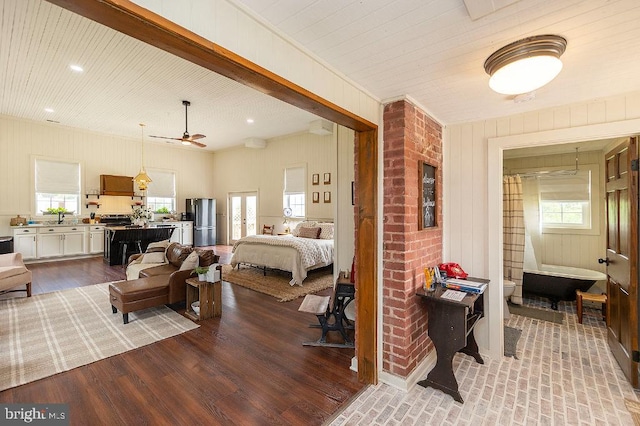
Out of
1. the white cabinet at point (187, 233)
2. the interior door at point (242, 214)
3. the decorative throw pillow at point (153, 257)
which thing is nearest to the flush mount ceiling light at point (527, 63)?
the decorative throw pillow at point (153, 257)

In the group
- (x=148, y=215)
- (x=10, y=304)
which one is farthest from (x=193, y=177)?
(x=10, y=304)

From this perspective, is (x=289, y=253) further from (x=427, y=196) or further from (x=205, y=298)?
(x=427, y=196)

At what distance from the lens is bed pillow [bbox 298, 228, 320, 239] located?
20.9 ft

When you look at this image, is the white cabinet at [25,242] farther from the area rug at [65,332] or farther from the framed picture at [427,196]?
the framed picture at [427,196]

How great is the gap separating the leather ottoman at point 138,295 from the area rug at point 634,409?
4.56m

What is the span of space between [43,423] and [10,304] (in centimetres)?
327

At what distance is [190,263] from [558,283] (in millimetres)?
5214

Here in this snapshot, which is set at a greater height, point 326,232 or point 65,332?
point 326,232

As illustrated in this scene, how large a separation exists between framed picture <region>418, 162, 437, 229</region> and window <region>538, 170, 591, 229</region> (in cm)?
346

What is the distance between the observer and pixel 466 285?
2473mm

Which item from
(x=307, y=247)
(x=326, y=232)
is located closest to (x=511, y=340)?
(x=307, y=247)

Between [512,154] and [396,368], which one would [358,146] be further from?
[512,154]

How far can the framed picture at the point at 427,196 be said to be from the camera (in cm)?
247

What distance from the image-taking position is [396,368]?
2.31 metres
